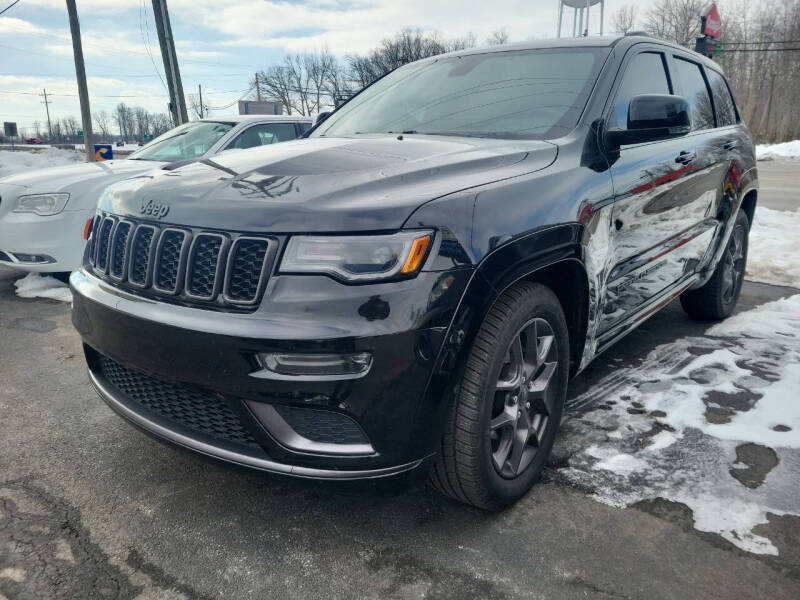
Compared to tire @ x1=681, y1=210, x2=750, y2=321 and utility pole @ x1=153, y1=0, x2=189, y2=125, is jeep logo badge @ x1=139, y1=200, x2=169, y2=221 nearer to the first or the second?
tire @ x1=681, y1=210, x2=750, y2=321

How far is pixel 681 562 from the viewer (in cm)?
197

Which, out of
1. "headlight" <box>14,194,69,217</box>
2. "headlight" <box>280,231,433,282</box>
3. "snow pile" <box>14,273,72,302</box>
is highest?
"headlight" <box>280,231,433,282</box>

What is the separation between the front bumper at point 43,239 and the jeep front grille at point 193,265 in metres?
3.57

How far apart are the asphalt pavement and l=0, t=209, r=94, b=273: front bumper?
118 inches

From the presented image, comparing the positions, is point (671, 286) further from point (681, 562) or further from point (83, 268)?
point (83, 268)

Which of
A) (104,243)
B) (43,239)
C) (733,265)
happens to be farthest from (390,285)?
(43,239)

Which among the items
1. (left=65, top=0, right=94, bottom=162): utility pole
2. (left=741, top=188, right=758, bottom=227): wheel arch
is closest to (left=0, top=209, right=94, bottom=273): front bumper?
(left=741, top=188, right=758, bottom=227): wheel arch

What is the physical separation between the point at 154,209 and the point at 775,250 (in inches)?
274

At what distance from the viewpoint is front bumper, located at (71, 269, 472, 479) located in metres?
1.68

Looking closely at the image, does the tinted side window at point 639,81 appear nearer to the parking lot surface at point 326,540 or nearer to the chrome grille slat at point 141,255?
the parking lot surface at point 326,540

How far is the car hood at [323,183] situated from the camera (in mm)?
1769

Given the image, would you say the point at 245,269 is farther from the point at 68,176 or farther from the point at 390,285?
the point at 68,176

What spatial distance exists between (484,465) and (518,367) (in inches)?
14.3

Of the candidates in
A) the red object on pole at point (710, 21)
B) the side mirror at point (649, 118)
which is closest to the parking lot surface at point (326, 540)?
the side mirror at point (649, 118)
